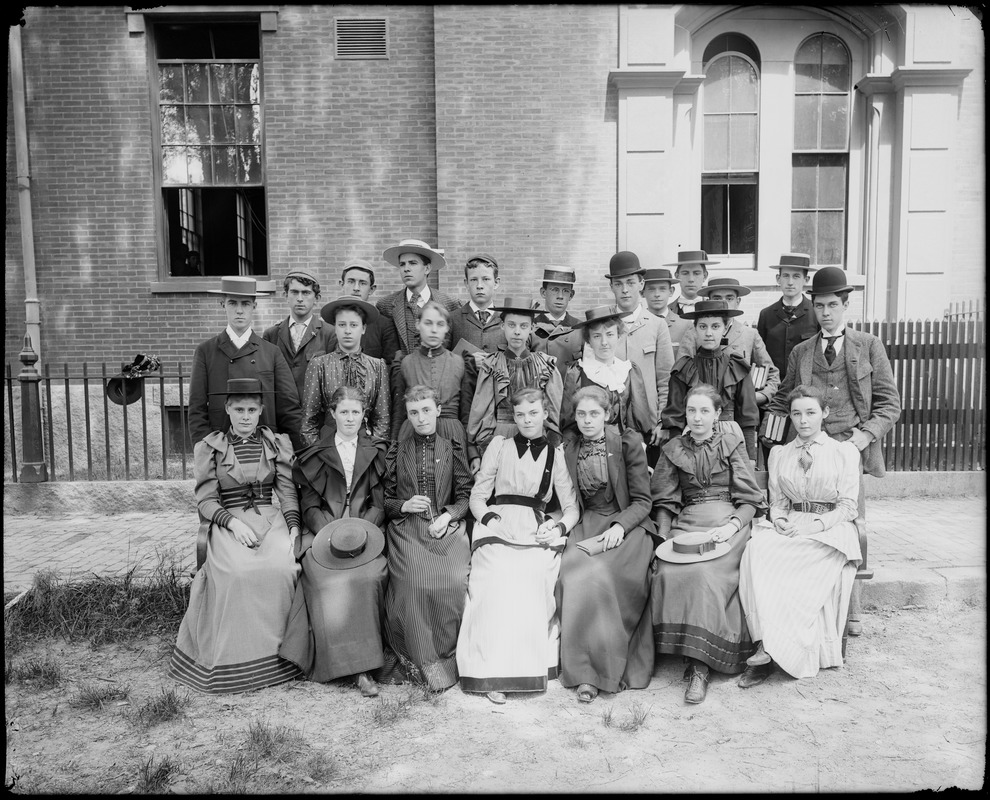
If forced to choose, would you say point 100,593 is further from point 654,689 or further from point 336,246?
point 336,246

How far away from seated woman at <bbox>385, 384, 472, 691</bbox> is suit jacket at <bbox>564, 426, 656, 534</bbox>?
738mm

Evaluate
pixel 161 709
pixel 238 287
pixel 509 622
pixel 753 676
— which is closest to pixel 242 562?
pixel 161 709

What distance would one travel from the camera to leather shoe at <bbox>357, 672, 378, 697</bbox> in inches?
158

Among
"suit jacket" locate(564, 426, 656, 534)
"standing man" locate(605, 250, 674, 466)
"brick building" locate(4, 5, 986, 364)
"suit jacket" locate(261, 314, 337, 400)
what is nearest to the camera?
"suit jacket" locate(564, 426, 656, 534)

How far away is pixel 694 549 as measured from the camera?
4.24 m

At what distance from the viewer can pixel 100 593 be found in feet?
16.6

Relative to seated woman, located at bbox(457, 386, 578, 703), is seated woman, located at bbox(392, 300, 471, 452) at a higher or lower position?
higher

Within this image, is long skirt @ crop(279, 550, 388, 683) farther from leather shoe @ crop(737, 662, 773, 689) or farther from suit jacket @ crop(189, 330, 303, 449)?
leather shoe @ crop(737, 662, 773, 689)

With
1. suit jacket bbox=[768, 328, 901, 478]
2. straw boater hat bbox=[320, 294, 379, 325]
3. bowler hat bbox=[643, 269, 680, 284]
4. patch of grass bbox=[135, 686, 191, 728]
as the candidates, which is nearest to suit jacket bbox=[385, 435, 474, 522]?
straw boater hat bbox=[320, 294, 379, 325]

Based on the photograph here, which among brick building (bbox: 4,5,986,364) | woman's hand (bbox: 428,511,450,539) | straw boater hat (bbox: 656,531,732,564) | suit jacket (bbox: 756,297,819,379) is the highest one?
brick building (bbox: 4,5,986,364)

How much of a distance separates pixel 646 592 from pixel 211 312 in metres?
7.02

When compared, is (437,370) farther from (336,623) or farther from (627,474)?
(336,623)

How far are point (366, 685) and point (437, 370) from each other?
1.97 m

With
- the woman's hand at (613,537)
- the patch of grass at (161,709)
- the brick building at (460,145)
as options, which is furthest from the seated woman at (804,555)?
the brick building at (460,145)
